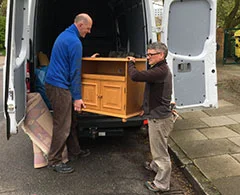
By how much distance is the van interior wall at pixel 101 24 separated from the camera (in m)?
5.59

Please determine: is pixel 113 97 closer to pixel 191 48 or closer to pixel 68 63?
pixel 68 63

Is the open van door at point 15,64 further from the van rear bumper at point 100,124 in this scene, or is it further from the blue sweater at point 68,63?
the van rear bumper at point 100,124

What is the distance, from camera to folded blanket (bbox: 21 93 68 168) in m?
4.27

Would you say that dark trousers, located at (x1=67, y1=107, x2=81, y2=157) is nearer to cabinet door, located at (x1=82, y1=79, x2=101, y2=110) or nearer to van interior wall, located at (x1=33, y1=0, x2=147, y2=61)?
cabinet door, located at (x1=82, y1=79, x2=101, y2=110)

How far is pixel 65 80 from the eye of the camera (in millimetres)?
3961

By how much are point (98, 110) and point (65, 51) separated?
2.67 ft

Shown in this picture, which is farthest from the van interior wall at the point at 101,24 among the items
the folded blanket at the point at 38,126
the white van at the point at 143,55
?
the folded blanket at the point at 38,126

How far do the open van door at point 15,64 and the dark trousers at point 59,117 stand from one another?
367 mm

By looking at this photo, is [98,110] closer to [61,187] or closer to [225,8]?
[61,187]

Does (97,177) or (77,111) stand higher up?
(77,111)

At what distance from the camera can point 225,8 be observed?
17.4 metres

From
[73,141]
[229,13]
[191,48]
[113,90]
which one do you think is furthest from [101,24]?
[229,13]

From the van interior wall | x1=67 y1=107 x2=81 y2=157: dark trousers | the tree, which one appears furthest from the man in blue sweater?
the tree

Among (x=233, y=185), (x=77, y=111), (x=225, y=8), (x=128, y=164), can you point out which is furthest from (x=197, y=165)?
(x=225, y=8)
